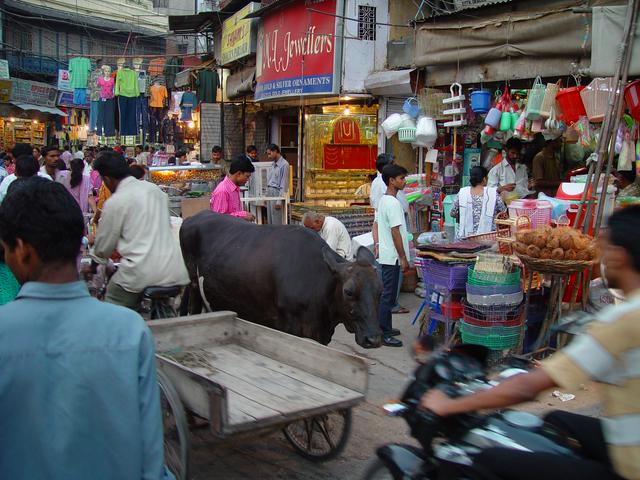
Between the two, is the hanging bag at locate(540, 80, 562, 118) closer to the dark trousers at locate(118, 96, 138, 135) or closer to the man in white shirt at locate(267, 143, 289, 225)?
the man in white shirt at locate(267, 143, 289, 225)

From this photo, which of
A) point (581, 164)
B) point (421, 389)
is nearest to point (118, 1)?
point (581, 164)

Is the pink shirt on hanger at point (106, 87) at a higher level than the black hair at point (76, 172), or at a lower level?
higher

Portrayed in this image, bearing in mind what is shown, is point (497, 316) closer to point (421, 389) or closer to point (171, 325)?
point (171, 325)

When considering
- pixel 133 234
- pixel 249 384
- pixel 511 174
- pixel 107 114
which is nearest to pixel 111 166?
pixel 133 234

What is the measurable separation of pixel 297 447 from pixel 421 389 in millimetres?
2229

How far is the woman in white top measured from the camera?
8.62 meters

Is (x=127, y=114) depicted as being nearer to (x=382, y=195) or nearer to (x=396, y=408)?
(x=382, y=195)

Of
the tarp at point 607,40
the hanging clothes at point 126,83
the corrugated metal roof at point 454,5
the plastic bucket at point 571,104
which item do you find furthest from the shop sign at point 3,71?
the tarp at point 607,40

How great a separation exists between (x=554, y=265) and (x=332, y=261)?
7.38ft

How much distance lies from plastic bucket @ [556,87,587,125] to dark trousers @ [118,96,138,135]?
60.5 ft

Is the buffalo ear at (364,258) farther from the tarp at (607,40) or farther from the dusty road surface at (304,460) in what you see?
the tarp at (607,40)

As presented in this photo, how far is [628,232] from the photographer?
2.41 meters

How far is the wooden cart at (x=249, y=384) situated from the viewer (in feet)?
12.4

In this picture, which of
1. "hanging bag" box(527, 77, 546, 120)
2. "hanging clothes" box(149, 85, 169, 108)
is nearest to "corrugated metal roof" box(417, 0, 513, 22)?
"hanging bag" box(527, 77, 546, 120)
